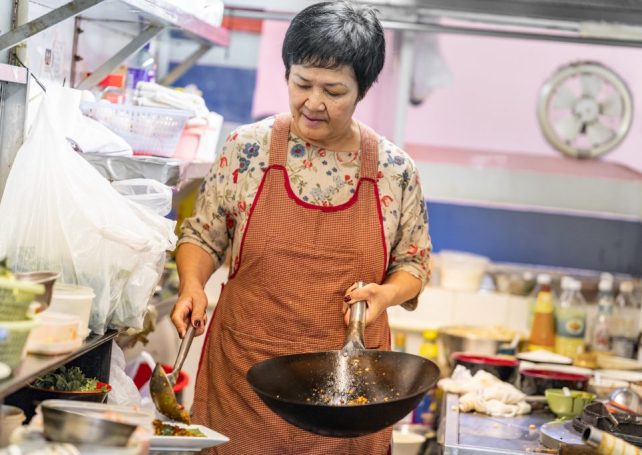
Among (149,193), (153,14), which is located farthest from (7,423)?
(153,14)

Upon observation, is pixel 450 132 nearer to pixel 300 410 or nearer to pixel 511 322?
pixel 511 322

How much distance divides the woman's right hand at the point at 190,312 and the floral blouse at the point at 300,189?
288 mm

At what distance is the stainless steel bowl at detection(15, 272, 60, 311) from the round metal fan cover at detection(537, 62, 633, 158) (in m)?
5.11

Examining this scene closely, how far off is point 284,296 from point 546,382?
1488 millimetres

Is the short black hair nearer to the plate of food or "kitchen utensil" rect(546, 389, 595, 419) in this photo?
the plate of food

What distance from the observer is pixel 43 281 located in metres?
1.99

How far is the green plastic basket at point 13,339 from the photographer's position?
1826mm

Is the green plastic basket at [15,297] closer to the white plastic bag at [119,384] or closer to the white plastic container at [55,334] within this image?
the white plastic container at [55,334]

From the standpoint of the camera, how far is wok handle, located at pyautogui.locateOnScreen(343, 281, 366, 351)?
9.09 ft

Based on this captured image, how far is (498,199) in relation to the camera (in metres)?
6.10

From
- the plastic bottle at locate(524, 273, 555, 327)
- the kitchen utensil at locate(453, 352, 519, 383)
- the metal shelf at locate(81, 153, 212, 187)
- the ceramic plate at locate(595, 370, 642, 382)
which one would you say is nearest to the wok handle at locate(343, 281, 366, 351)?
the metal shelf at locate(81, 153, 212, 187)

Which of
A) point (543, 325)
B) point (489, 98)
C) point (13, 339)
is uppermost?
point (489, 98)

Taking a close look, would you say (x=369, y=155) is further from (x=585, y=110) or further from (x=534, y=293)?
(x=585, y=110)

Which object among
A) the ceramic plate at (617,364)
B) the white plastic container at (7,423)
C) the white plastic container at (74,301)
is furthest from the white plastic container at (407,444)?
the white plastic container at (7,423)
